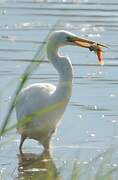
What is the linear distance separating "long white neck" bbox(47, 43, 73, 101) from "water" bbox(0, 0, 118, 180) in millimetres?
516

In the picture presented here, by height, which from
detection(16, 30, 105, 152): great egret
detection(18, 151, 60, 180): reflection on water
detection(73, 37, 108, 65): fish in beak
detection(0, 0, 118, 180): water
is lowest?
detection(0, 0, 118, 180): water

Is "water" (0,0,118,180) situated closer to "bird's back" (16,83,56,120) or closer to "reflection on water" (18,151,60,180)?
"reflection on water" (18,151,60,180)

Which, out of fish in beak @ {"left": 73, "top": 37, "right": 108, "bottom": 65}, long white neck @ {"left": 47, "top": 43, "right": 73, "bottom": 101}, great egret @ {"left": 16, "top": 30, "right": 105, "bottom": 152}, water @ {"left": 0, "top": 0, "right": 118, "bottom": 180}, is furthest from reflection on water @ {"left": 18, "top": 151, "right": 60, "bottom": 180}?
fish in beak @ {"left": 73, "top": 37, "right": 108, "bottom": 65}

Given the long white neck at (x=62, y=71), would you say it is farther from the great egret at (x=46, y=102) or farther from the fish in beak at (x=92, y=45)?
the fish in beak at (x=92, y=45)

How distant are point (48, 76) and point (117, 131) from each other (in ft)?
9.80

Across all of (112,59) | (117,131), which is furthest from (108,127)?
(112,59)

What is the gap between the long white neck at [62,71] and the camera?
10195 millimetres

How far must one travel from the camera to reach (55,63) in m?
10.5

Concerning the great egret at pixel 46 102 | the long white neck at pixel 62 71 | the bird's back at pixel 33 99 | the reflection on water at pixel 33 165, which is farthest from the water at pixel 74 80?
the long white neck at pixel 62 71

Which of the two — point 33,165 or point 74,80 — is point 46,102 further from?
point 74,80

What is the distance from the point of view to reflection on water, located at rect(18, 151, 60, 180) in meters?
9.44

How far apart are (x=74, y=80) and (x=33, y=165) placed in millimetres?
3502

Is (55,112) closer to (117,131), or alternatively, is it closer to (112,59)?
(117,131)

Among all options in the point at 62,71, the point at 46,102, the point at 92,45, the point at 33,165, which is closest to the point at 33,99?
the point at 46,102
